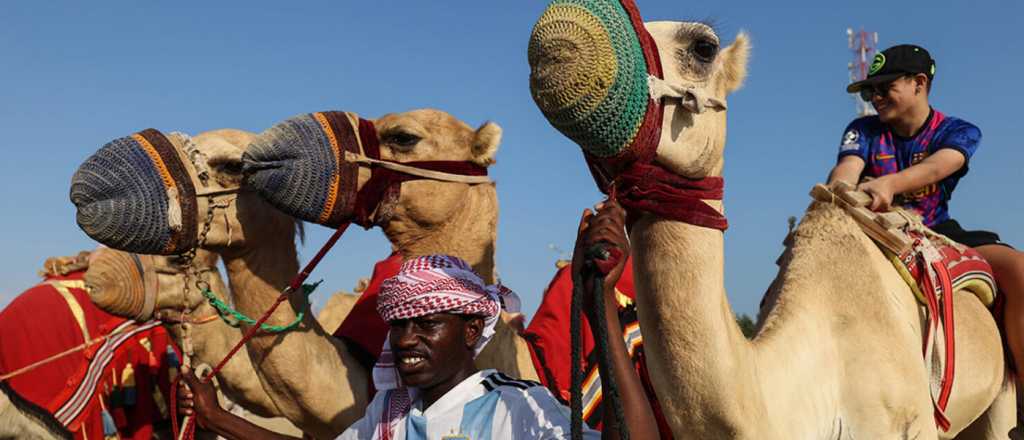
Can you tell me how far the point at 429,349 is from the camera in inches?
114

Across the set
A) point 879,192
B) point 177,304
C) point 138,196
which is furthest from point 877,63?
point 177,304

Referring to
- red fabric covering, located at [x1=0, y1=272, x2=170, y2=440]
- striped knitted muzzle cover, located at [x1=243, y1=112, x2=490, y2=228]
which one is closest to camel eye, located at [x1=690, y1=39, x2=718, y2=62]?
striped knitted muzzle cover, located at [x1=243, y1=112, x2=490, y2=228]

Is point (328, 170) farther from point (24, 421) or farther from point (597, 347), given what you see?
point (24, 421)

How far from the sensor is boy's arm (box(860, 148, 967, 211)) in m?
4.08

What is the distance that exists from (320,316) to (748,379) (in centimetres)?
502

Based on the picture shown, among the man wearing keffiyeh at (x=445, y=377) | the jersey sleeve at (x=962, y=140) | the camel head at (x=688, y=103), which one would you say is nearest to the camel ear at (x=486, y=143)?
the man wearing keffiyeh at (x=445, y=377)

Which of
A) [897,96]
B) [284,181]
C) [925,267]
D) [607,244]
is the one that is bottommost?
[925,267]

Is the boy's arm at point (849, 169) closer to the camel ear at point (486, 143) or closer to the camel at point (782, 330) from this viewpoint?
the camel at point (782, 330)

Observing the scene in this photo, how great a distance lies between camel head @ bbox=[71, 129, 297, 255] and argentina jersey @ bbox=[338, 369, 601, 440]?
1.48 m

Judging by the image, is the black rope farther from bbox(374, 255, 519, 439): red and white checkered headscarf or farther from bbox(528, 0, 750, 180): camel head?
bbox(374, 255, 519, 439): red and white checkered headscarf

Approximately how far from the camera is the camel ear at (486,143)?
4168 mm

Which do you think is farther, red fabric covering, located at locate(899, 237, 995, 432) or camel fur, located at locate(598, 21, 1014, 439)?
red fabric covering, located at locate(899, 237, 995, 432)

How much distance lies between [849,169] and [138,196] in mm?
3325

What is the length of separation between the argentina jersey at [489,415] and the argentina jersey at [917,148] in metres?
2.81
